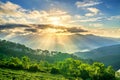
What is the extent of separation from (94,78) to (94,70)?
551 centimetres

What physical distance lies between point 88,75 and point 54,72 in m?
13.4

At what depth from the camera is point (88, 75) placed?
95.7 metres

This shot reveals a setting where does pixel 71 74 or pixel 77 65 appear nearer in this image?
pixel 71 74

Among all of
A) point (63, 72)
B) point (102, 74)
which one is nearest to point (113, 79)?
point (102, 74)

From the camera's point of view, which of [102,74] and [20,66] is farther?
[102,74]

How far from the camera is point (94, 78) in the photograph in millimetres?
95625

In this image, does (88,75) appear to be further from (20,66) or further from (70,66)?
(20,66)

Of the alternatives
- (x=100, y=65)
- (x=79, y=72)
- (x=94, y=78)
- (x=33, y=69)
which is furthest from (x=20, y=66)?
(x=100, y=65)

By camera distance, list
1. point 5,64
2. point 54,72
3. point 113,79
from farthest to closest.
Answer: point 113,79 < point 54,72 < point 5,64

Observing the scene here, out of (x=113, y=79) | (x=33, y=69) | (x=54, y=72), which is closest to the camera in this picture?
(x=33, y=69)

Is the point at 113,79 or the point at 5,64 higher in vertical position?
the point at 5,64

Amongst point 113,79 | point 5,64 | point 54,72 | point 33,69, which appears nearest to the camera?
point 5,64

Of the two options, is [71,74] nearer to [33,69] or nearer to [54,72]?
[54,72]

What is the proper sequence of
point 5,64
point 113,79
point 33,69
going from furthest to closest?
point 113,79, point 33,69, point 5,64
